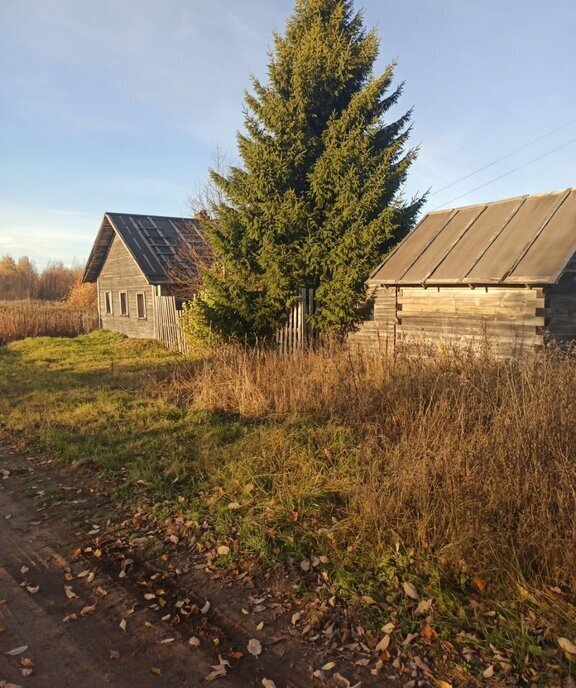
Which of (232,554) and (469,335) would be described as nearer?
(232,554)

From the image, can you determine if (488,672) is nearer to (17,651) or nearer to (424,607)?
(424,607)

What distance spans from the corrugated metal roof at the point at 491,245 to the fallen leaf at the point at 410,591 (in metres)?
6.50

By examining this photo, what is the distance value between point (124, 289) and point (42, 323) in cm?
507

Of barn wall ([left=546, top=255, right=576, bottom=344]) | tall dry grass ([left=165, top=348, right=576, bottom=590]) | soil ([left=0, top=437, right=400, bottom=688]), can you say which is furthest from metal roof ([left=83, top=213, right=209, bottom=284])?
soil ([left=0, top=437, right=400, bottom=688])

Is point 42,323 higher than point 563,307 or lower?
lower

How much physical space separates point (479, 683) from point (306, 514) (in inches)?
81.1

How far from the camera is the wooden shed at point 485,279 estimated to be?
8.76m

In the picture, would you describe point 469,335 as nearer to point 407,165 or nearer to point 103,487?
point 407,165

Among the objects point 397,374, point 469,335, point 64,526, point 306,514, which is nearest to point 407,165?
point 469,335

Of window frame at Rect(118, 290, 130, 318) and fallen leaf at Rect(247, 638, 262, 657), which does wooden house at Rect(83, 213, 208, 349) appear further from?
fallen leaf at Rect(247, 638, 262, 657)

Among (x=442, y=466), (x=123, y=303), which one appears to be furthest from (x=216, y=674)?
(x=123, y=303)

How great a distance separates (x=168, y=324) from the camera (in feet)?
64.2

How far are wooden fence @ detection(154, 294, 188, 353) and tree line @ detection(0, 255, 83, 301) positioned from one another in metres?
49.9

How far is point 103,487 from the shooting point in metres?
5.62
